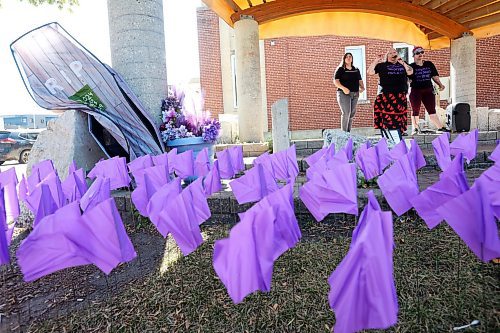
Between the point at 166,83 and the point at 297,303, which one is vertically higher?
the point at 166,83

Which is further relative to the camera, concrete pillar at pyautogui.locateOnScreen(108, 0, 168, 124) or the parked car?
the parked car

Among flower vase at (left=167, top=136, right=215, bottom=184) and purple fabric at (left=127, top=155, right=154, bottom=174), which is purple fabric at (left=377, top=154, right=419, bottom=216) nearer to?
purple fabric at (left=127, top=155, right=154, bottom=174)

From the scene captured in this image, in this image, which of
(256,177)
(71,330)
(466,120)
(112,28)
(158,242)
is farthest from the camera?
(466,120)

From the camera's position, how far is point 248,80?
7105 millimetres

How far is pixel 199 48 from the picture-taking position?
43.0 ft

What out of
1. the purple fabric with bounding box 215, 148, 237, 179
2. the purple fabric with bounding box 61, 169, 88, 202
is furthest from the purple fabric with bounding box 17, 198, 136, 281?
the purple fabric with bounding box 215, 148, 237, 179

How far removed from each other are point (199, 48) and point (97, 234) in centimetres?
1238

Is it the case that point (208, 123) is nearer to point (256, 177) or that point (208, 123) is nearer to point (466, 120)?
point (256, 177)

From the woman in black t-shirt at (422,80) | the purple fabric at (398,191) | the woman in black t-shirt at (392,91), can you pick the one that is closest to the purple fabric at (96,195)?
the purple fabric at (398,191)

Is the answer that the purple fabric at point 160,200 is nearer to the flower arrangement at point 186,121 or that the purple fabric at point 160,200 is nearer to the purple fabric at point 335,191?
the purple fabric at point 335,191

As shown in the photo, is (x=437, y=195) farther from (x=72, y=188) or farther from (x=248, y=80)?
(x=248, y=80)

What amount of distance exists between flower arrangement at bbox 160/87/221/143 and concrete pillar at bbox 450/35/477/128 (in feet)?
20.9

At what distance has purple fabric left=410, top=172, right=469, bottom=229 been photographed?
1.75 m

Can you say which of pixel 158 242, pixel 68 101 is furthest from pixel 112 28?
pixel 158 242
